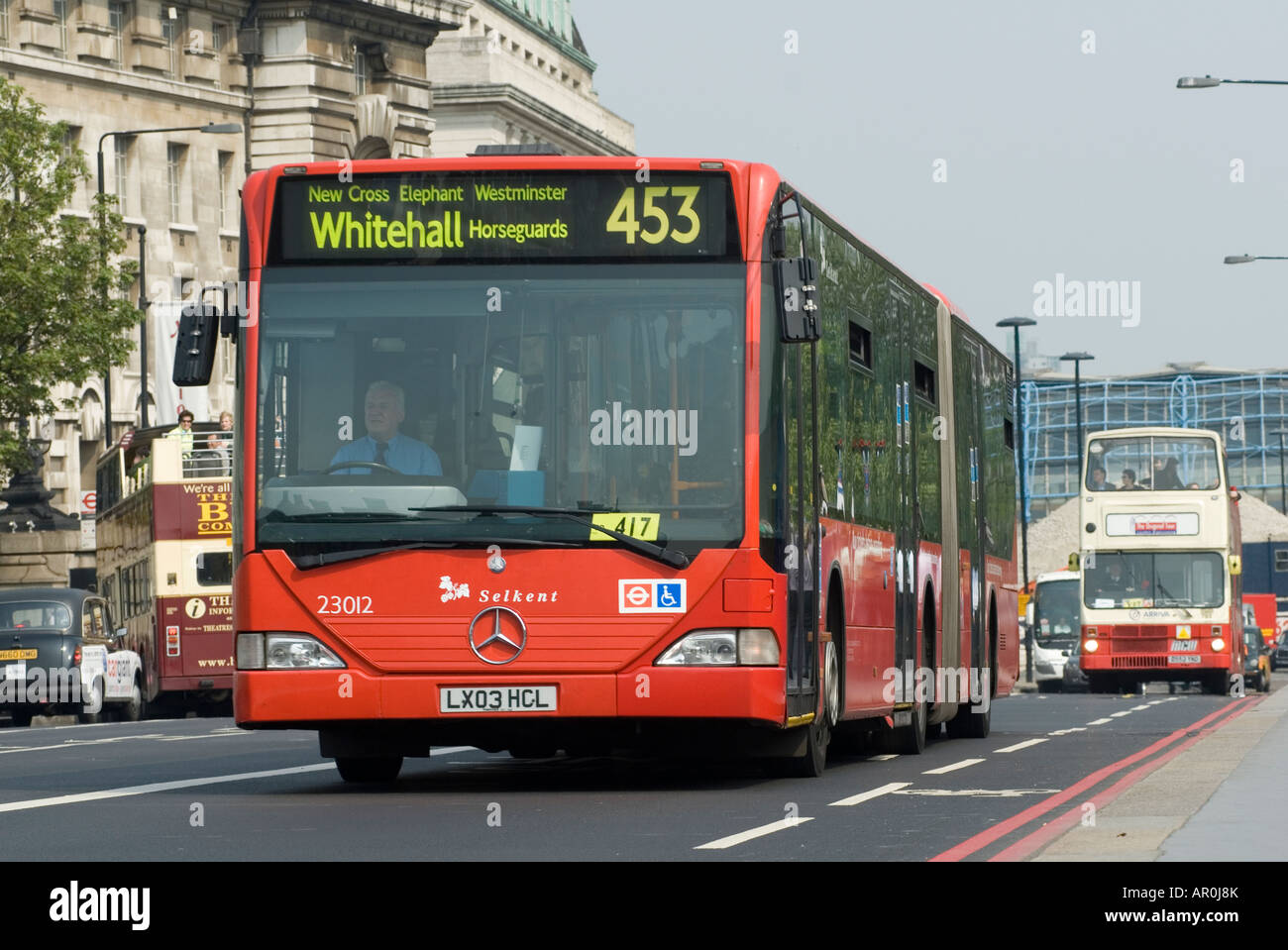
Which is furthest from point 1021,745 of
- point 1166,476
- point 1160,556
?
point 1160,556

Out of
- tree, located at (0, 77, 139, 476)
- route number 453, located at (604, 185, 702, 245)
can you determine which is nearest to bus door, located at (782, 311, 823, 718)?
route number 453, located at (604, 185, 702, 245)

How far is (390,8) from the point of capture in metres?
82.2

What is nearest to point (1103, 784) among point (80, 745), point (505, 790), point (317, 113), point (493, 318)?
point (505, 790)

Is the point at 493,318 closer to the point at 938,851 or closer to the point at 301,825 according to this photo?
the point at 301,825

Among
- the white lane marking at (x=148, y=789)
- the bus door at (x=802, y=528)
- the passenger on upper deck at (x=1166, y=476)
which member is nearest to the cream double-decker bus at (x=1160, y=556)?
the passenger on upper deck at (x=1166, y=476)

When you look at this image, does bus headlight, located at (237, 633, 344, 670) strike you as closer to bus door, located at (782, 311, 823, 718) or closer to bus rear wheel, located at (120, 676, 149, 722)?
bus door, located at (782, 311, 823, 718)

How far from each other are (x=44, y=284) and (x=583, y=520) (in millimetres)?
30254

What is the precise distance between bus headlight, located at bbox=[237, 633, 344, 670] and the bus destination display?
6.56 feet

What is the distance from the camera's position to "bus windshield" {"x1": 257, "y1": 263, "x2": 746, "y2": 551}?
566 inches

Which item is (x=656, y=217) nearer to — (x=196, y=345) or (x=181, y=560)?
(x=196, y=345)

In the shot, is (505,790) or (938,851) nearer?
(938,851)

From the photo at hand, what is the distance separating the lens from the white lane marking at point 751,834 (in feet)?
38.7

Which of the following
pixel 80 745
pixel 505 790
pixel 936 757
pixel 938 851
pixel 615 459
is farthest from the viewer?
pixel 80 745

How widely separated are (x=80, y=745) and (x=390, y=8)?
60.8 m
